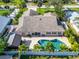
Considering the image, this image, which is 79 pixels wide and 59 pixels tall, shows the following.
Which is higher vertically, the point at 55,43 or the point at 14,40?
the point at 14,40

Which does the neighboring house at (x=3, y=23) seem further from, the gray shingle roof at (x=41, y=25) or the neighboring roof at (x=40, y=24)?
the neighboring roof at (x=40, y=24)

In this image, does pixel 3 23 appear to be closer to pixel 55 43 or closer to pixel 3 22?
pixel 3 22

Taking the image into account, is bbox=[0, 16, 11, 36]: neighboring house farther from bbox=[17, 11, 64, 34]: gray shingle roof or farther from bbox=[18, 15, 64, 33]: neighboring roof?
bbox=[18, 15, 64, 33]: neighboring roof

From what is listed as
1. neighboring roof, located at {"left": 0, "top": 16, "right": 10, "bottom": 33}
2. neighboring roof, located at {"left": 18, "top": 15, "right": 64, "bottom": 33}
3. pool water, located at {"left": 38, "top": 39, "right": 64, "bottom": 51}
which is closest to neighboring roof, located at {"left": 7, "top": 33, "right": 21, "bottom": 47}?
neighboring roof, located at {"left": 18, "top": 15, "right": 64, "bottom": 33}

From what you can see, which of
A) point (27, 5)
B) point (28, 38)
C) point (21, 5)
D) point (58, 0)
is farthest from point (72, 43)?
point (27, 5)

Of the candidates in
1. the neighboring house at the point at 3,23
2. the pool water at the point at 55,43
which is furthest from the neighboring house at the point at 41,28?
the neighboring house at the point at 3,23

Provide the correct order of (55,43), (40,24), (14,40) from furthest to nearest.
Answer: (40,24) → (55,43) → (14,40)

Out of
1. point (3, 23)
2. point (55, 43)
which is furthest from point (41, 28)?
point (3, 23)
